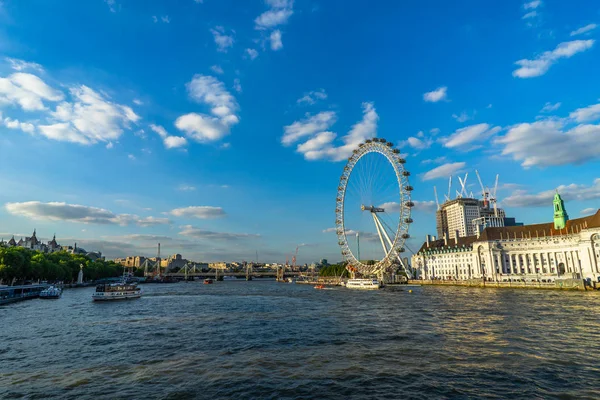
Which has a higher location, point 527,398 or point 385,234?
point 385,234

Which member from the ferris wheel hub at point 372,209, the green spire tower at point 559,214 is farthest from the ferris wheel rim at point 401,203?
the green spire tower at point 559,214

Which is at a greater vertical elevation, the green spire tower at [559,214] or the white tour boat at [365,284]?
the green spire tower at [559,214]

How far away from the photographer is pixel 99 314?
48031 mm

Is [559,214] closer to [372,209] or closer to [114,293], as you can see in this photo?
[372,209]

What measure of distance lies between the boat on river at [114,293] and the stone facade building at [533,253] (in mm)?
101208

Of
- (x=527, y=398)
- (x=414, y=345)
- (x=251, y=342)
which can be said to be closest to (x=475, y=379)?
(x=527, y=398)

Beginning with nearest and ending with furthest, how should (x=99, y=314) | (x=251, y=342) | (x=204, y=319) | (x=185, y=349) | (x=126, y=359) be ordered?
(x=126, y=359)
(x=185, y=349)
(x=251, y=342)
(x=204, y=319)
(x=99, y=314)

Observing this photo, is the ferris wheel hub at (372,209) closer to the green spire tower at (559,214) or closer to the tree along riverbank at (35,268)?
the green spire tower at (559,214)

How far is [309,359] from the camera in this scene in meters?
22.1

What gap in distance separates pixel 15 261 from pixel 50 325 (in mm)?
57468

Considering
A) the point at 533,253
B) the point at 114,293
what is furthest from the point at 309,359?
the point at 533,253

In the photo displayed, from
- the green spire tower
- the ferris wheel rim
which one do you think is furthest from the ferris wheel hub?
the green spire tower

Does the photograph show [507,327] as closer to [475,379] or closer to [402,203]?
[475,379]

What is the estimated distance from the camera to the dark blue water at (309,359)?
16641 mm
